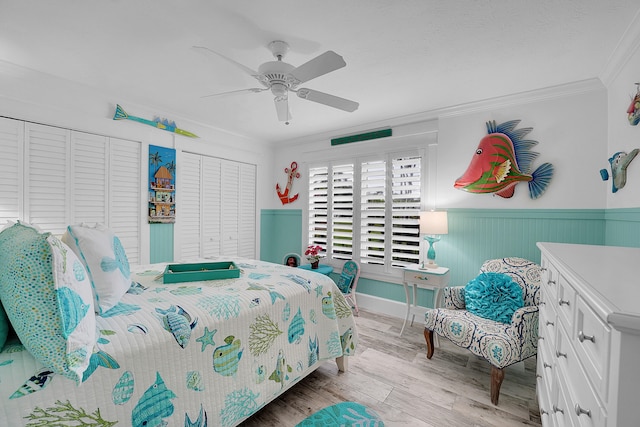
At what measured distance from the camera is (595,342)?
31.2 inches

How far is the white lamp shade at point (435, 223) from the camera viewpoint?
2.99 m

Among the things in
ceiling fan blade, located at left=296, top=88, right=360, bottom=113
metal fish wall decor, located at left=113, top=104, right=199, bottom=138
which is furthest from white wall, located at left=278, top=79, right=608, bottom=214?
metal fish wall decor, located at left=113, top=104, right=199, bottom=138

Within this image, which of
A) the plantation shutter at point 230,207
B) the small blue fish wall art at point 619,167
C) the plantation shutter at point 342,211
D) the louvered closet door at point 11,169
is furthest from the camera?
the plantation shutter at point 230,207

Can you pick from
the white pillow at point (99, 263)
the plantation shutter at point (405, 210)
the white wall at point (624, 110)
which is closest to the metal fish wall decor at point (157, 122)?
the white pillow at point (99, 263)

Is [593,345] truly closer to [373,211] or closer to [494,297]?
[494,297]

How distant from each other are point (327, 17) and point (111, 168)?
2.80m

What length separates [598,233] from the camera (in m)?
2.53

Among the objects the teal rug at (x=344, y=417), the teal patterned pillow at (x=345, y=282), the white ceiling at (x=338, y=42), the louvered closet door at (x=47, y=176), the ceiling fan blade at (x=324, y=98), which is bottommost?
the teal rug at (x=344, y=417)

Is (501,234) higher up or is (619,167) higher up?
(619,167)

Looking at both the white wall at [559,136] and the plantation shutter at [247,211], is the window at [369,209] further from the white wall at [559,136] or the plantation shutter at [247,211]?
the plantation shutter at [247,211]

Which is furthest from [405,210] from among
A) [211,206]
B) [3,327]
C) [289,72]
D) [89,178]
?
[89,178]

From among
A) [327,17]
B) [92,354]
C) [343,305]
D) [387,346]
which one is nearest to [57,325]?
[92,354]

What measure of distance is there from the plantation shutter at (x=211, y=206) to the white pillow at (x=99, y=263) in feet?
7.92

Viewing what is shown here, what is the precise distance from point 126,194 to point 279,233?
7.75 ft
